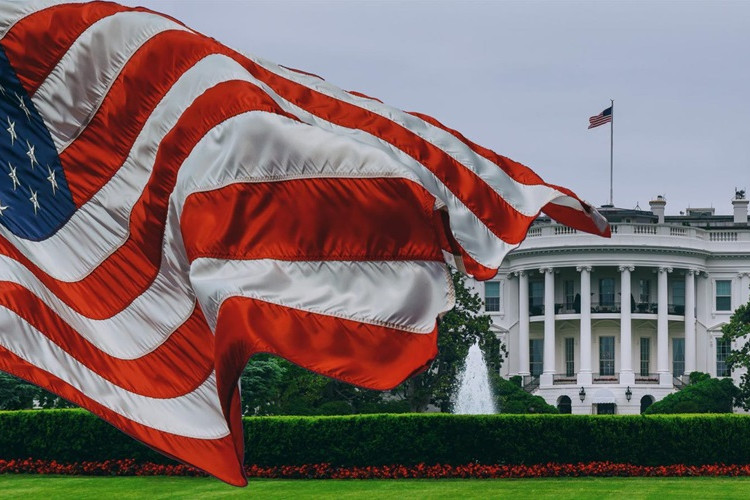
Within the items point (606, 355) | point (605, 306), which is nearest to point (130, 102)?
point (606, 355)

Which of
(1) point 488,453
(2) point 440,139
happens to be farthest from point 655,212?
(2) point 440,139

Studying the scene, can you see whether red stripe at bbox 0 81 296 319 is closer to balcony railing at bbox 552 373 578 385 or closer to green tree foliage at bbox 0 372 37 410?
green tree foliage at bbox 0 372 37 410

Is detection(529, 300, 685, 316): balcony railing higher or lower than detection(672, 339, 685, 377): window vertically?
higher

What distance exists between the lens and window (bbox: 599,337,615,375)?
7600 cm

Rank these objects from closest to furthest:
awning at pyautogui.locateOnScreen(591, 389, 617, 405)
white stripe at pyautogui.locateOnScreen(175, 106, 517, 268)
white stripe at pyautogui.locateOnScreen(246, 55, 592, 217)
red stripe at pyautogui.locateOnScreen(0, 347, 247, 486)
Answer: white stripe at pyautogui.locateOnScreen(175, 106, 517, 268), red stripe at pyautogui.locateOnScreen(0, 347, 247, 486), white stripe at pyautogui.locateOnScreen(246, 55, 592, 217), awning at pyautogui.locateOnScreen(591, 389, 617, 405)

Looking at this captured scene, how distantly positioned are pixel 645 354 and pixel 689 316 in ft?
9.78

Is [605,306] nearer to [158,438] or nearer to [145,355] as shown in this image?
[145,355]

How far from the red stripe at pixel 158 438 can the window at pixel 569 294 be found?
6931 centimetres

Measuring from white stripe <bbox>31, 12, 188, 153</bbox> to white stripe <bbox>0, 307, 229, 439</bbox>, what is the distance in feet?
4.19

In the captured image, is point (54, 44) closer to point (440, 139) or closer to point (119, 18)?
point (119, 18)

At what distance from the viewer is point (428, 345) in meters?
7.71

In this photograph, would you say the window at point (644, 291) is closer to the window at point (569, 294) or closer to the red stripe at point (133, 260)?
the window at point (569, 294)

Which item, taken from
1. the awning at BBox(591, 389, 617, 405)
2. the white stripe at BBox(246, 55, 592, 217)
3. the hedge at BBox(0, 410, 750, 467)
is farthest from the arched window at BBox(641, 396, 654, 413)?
the white stripe at BBox(246, 55, 592, 217)

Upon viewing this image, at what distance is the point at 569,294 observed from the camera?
7762cm
